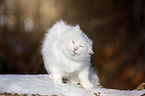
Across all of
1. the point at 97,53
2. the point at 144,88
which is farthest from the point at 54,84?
the point at 97,53

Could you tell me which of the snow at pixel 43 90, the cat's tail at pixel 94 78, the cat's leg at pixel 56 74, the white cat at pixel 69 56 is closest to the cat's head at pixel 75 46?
the white cat at pixel 69 56

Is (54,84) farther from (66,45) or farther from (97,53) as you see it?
(97,53)

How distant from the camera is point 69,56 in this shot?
2.28 metres

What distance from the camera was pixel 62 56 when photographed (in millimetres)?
2334

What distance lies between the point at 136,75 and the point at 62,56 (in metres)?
2.80

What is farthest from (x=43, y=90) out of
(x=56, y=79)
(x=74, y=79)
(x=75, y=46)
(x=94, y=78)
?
(x=94, y=78)

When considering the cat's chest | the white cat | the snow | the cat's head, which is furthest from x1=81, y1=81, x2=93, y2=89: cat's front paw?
the cat's head

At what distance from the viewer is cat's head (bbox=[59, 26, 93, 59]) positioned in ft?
7.30

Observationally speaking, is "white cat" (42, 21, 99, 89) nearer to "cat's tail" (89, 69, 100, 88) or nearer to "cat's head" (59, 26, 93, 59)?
"cat's head" (59, 26, 93, 59)

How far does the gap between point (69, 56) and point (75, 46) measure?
158mm

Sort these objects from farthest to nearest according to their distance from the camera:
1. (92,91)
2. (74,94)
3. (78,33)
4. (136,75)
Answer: (136,75)
(78,33)
(92,91)
(74,94)

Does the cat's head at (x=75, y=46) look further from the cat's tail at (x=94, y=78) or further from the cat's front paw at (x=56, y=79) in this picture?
the cat's tail at (x=94, y=78)

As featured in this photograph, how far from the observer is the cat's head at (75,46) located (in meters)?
2.22

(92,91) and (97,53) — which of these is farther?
(97,53)
